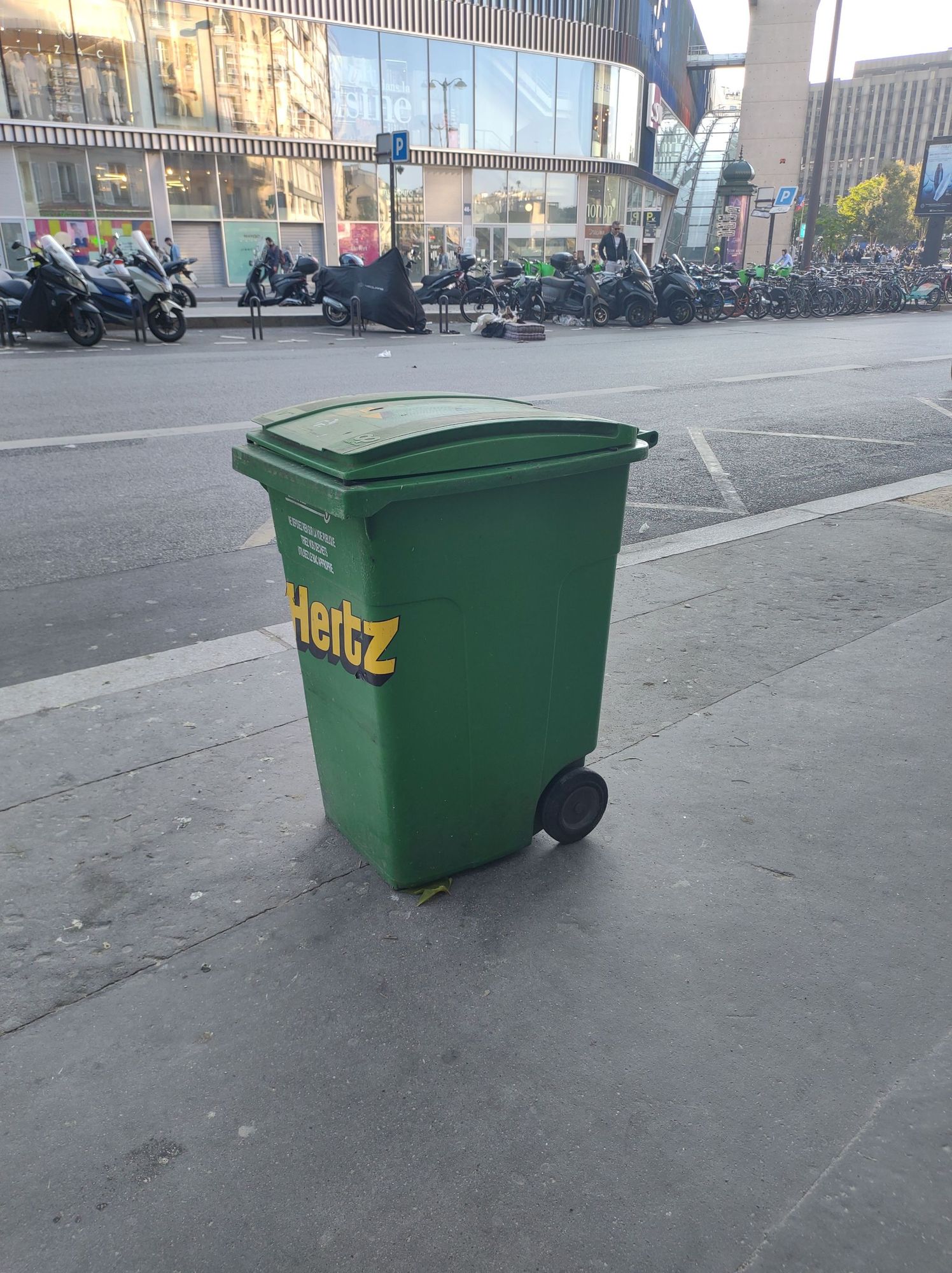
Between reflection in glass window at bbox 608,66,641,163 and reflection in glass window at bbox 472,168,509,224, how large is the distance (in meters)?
6.88

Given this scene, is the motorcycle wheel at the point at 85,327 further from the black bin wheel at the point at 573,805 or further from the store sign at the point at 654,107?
the store sign at the point at 654,107

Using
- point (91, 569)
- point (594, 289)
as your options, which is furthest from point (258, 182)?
point (91, 569)

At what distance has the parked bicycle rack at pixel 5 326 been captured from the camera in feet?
48.3

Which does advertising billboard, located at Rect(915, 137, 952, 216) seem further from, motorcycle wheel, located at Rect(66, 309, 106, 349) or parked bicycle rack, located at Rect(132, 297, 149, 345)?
motorcycle wheel, located at Rect(66, 309, 106, 349)

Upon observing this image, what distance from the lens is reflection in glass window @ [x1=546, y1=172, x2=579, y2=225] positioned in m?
42.4

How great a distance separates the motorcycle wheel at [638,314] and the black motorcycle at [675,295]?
1.09 m

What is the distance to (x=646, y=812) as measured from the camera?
297 centimetres

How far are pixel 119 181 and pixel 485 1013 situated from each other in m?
35.9

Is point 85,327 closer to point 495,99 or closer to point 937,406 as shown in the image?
point 937,406

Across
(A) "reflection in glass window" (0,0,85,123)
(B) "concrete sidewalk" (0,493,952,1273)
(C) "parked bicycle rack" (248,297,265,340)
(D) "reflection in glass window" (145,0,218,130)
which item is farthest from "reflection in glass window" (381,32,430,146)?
(B) "concrete sidewalk" (0,493,952,1273)

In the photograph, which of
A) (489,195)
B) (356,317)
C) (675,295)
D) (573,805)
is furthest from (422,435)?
(489,195)

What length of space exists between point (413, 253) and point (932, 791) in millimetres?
39614

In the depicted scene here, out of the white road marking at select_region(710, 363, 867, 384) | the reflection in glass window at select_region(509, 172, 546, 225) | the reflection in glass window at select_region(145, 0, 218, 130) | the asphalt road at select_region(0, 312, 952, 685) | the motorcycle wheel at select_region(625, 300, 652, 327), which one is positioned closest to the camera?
the asphalt road at select_region(0, 312, 952, 685)

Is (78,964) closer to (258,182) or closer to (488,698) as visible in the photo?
(488,698)
